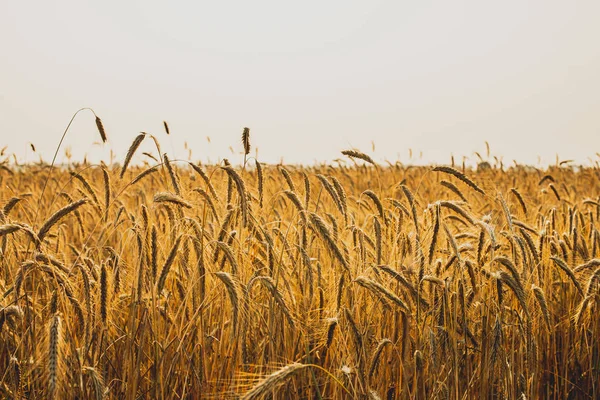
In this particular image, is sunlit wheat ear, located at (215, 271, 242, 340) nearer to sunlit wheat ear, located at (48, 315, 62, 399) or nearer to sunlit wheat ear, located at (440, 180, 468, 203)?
sunlit wheat ear, located at (48, 315, 62, 399)

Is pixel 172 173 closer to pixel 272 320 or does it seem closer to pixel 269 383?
pixel 272 320

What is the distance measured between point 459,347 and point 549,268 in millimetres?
1135

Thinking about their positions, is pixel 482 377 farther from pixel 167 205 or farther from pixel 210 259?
pixel 167 205

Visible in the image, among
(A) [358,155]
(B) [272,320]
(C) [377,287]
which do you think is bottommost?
(B) [272,320]

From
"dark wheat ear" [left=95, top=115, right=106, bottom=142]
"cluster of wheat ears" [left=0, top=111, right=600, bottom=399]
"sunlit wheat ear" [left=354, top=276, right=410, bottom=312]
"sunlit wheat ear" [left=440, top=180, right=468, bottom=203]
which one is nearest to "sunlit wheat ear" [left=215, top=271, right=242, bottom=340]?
"cluster of wheat ears" [left=0, top=111, right=600, bottom=399]

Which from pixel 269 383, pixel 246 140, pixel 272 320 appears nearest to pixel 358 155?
pixel 246 140

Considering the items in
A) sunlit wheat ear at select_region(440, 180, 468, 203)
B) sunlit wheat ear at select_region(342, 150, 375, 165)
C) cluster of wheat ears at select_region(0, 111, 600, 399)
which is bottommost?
cluster of wheat ears at select_region(0, 111, 600, 399)

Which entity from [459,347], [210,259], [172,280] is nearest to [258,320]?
[210,259]

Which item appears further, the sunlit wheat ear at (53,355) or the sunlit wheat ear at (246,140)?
the sunlit wheat ear at (246,140)

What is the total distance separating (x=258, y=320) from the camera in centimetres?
245

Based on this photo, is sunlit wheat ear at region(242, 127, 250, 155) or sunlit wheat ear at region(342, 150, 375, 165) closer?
sunlit wheat ear at region(242, 127, 250, 155)

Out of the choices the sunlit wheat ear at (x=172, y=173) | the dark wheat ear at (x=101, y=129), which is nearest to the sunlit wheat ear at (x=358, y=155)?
the sunlit wheat ear at (x=172, y=173)

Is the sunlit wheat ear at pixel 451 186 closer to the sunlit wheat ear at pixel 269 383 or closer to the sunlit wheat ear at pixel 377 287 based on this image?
the sunlit wheat ear at pixel 377 287

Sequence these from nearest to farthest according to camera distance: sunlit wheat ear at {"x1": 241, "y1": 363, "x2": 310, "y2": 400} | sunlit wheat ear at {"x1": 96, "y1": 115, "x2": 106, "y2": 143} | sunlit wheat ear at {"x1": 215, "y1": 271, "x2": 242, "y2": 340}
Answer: sunlit wheat ear at {"x1": 241, "y1": 363, "x2": 310, "y2": 400}
sunlit wheat ear at {"x1": 215, "y1": 271, "x2": 242, "y2": 340}
sunlit wheat ear at {"x1": 96, "y1": 115, "x2": 106, "y2": 143}
